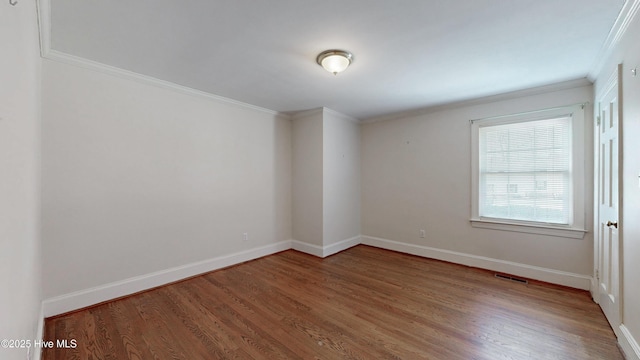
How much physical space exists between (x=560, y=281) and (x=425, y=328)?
87.1 inches

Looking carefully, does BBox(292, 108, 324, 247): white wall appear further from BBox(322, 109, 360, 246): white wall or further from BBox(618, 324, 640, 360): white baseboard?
BBox(618, 324, 640, 360): white baseboard

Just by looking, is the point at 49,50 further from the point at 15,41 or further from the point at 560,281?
the point at 560,281

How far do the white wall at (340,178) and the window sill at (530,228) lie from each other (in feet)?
6.64

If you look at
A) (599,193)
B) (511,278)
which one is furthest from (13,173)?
(511,278)

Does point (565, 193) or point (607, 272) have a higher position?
point (565, 193)

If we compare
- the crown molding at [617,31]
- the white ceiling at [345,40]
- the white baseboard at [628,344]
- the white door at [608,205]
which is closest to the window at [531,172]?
the white door at [608,205]

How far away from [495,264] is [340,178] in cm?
265

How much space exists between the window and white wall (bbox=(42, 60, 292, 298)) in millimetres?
3442

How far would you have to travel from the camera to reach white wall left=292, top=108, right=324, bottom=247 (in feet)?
14.1

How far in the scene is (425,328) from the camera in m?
2.23

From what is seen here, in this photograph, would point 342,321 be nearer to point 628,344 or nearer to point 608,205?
point 628,344

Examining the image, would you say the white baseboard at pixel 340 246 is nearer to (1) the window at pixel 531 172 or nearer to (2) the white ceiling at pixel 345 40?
(1) the window at pixel 531 172

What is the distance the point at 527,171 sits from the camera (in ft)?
11.2

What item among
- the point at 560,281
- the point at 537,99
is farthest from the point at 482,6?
the point at 560,281
